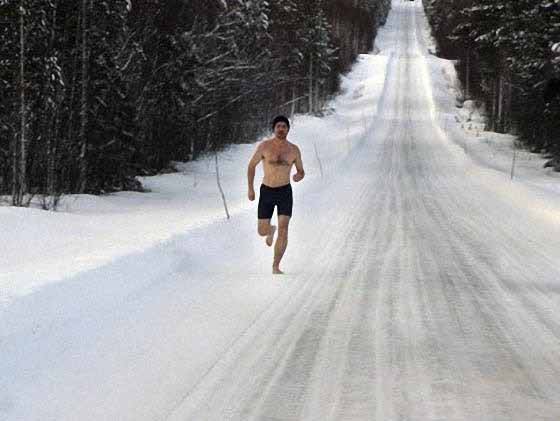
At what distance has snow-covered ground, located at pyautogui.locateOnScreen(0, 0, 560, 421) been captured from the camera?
13.5ft

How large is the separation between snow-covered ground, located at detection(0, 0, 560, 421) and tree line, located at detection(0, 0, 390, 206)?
2.64 m

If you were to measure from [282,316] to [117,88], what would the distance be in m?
13.3

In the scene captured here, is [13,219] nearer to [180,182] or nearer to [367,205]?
[367,205]

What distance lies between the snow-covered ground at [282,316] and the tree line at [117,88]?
2.64 meters

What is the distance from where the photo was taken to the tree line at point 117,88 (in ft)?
49.8

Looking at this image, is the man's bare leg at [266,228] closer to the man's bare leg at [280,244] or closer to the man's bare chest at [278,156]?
the man's bare leg at [280,244]

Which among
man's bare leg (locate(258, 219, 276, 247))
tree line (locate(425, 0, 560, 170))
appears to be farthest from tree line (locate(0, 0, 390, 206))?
tree line (locate(425, 0, 560, 170))

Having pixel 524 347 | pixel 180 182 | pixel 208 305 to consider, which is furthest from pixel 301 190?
pixel 524 347

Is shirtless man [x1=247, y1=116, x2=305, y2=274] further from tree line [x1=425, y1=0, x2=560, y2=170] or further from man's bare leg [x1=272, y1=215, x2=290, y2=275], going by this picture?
tree line [x1=425, y1=0, x2=560, y2=170]

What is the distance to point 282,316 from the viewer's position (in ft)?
20.5

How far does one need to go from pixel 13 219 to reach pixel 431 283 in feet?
19.6

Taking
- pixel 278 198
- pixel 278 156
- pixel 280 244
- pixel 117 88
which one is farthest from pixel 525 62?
pixel 280 244

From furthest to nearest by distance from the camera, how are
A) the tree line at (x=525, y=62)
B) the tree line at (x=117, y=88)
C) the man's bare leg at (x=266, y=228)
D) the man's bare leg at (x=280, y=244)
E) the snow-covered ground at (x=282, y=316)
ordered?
1. the tree line at (x=525, y=62)
2. the tree line at (x=117, y=88)
3. the man's bare leg at (x=266, y=228)
4. the man's bare leg at (x=280, y=244)
5. the snow-covered ground at (x=282, y=316)

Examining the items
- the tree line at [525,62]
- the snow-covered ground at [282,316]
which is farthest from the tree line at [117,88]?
the tree line at [525,62]
